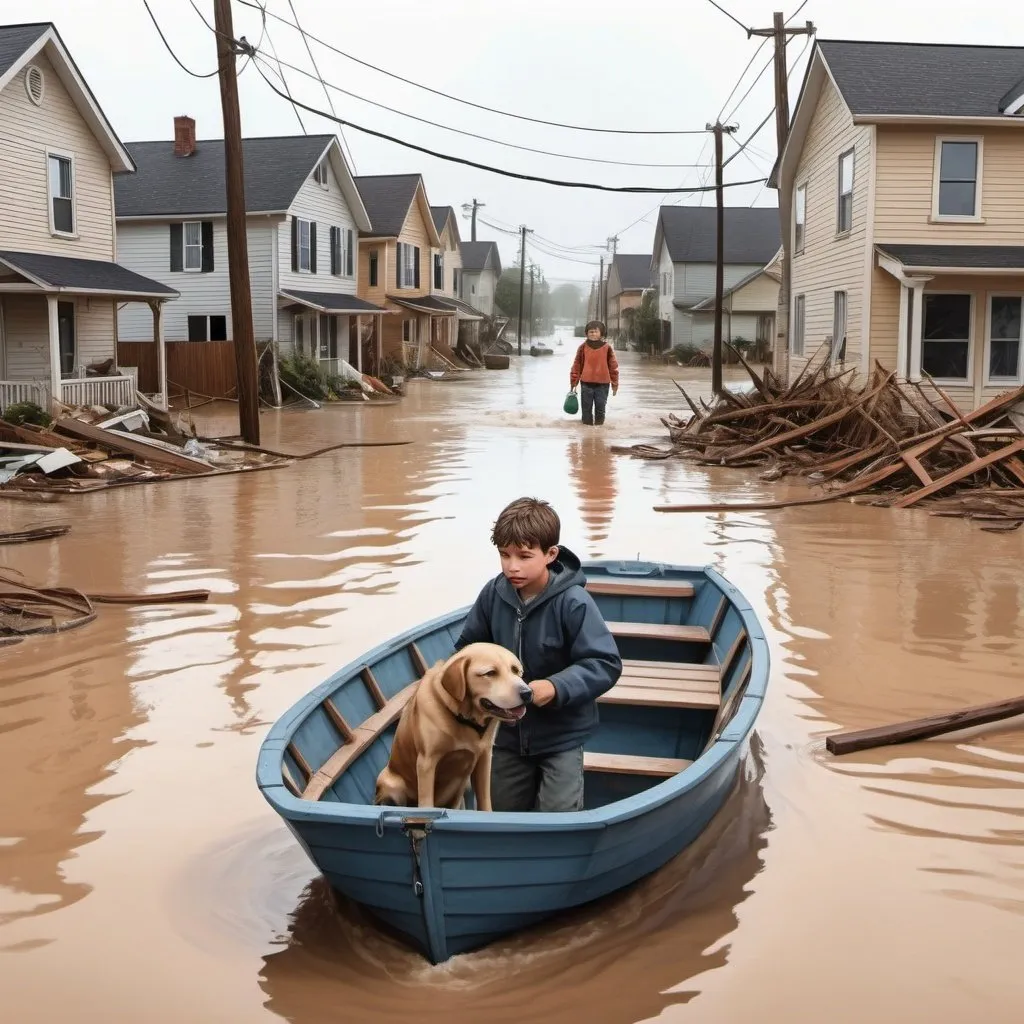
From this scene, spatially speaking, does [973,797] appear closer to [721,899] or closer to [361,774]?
[721,899]

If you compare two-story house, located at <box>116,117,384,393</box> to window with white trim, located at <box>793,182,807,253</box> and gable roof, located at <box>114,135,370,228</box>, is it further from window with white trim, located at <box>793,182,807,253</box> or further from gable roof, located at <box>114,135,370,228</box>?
window with white trim, located at <box>793,182,807,253</box>

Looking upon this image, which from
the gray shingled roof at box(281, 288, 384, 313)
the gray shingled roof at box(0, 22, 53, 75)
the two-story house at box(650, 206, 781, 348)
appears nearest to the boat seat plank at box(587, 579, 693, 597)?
the gray shingled roof at box(0, 22, 53, 75)

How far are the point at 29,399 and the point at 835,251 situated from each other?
16.7 metres

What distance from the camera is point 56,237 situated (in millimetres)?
27422

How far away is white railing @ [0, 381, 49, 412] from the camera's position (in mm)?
24469

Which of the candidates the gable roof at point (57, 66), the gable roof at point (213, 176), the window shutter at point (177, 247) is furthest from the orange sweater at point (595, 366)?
the window shutter at point (177, 247)

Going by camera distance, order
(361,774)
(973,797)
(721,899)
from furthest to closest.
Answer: (973,797) < (361,774) < (721,899)

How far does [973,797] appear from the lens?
6496 millimetres

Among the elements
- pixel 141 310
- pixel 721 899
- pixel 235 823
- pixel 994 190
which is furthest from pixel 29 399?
pixel 721 899

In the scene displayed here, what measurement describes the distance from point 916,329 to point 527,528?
67.0 ft

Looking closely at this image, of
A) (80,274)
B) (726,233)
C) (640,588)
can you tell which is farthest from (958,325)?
(726,233)

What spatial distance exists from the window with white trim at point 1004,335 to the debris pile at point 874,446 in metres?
2.34

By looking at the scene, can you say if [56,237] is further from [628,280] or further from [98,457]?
[628,280]

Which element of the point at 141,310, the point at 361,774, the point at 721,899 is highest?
the point at 141,310
